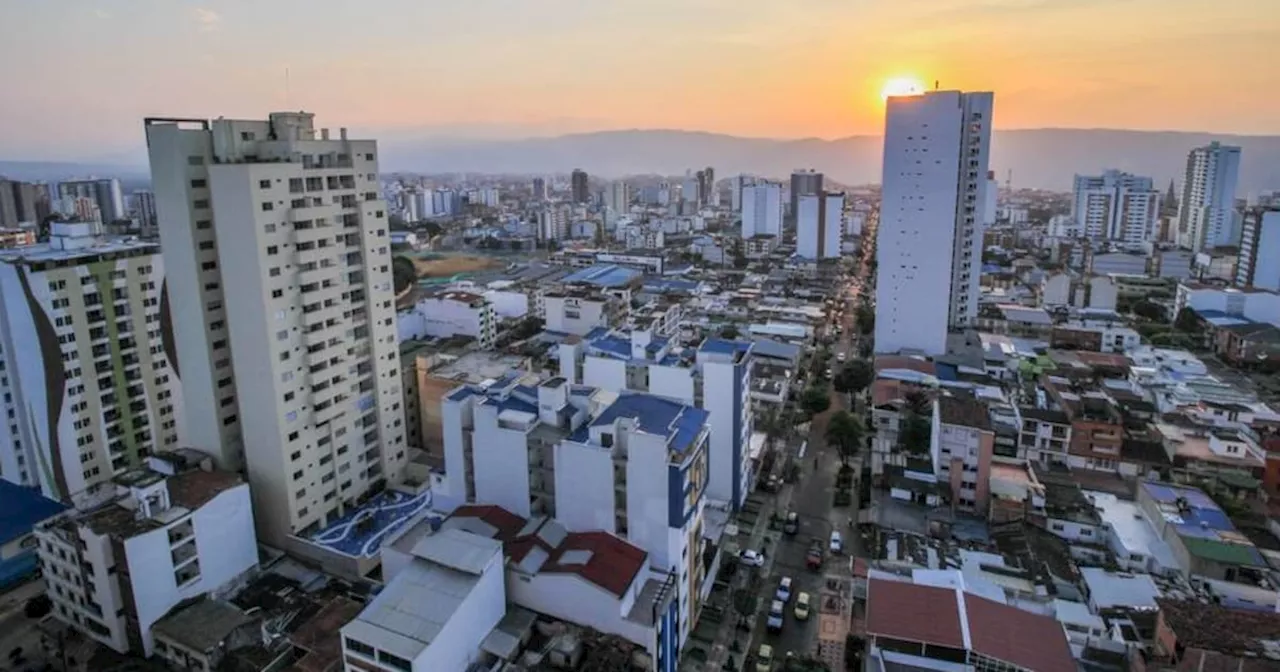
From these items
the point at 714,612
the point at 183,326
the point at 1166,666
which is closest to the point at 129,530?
the point at 183,326

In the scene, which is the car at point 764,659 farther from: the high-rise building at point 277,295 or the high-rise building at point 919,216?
the high-rise building at point 919,216

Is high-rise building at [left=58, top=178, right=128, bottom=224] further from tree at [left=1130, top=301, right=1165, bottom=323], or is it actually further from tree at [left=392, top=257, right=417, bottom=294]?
tree at [left=1130, top=301, right=1165, bottom=323]

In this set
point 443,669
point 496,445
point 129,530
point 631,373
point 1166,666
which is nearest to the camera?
point 443,669

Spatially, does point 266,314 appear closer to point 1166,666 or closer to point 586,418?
point 586,418

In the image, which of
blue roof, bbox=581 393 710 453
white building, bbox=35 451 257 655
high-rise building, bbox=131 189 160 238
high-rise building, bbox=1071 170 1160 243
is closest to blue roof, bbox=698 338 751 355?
blue roof, bbox=581 393 710 453

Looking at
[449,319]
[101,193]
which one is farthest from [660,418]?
[101,193]

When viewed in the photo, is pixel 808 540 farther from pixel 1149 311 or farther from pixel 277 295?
pixel 1149 311

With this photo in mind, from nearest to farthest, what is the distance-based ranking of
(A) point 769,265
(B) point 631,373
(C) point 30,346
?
1. (C) point 30,346
2. (B) point 631,373
3. (A) point 769,265
